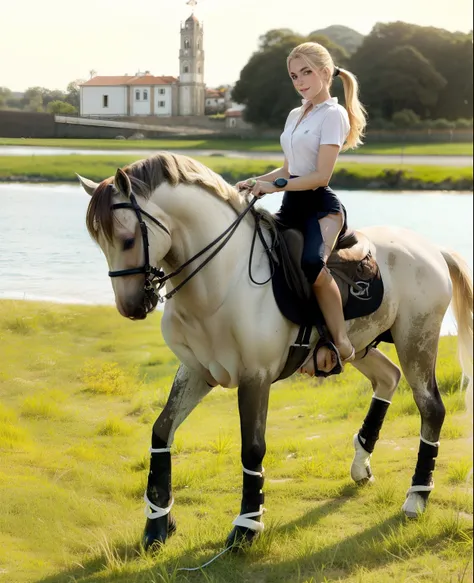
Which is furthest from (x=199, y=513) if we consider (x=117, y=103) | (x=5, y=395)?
(x=117, y=103)

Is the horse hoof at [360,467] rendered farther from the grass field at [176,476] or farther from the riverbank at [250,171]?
the riverbank at [250,171]

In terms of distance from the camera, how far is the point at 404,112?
634 cm

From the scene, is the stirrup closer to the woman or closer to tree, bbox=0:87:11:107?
the woman

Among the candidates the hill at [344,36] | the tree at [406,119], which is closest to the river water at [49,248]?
the hill at [344,36]

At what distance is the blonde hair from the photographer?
3.06 m

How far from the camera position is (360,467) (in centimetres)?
394

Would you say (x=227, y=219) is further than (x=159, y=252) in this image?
Yes

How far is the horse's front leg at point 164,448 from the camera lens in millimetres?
3205

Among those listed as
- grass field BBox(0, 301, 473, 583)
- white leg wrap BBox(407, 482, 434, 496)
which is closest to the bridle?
grass field BBox(0, 301, 473, 583)

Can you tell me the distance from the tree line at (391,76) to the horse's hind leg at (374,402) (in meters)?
2.05

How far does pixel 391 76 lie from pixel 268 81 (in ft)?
4.58

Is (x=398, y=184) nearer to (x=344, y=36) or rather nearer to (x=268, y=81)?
(x=344, y=36)

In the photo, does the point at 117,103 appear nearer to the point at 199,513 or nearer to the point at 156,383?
the point at 156,383

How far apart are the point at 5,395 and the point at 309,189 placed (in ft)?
5.83
